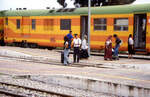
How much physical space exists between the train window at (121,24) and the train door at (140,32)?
0.73 metres

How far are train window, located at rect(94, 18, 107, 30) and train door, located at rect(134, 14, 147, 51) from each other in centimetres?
272

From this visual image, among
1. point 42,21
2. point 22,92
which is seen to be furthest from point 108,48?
point 22,92

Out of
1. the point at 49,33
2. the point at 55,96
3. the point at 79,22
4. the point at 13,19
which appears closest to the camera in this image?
the point at 55,96

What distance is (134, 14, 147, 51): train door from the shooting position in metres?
23.4

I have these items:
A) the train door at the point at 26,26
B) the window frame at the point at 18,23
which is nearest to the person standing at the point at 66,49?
the train door at the point at 26,26

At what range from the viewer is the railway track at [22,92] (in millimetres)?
10927

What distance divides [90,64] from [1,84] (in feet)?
25.7

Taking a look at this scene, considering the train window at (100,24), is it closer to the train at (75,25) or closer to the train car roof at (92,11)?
the train at (75,25)

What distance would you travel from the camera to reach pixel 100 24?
25.5 meters

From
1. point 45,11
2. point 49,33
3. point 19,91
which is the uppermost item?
point 45,11

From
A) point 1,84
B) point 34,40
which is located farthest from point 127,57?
point 1,84

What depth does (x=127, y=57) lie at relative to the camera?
78.4ft

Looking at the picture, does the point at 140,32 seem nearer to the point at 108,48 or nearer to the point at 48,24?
the point at 108,48

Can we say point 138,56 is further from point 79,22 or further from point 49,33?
point 49,33
